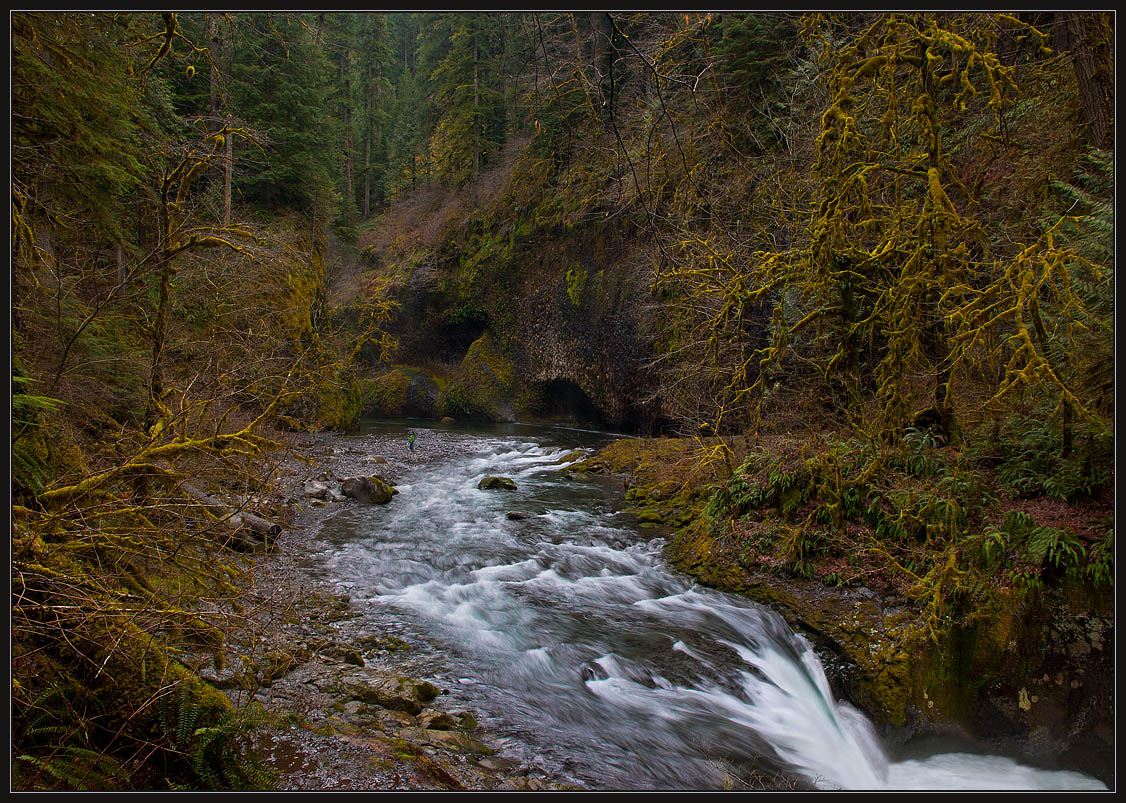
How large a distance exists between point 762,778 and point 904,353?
5596 millimetres

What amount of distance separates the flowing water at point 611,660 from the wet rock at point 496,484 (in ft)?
10.4

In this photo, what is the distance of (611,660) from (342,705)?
9.47 feet

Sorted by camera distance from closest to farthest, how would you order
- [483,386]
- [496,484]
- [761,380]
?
[761,380]
[496,484]
[483,386]

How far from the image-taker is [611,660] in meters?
6.13

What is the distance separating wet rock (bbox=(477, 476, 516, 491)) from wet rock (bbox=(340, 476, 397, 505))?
2.30m

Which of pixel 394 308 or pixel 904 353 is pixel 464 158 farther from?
pixel 904 353

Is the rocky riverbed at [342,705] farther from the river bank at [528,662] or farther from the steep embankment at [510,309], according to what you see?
the steep embankment at [510,309]

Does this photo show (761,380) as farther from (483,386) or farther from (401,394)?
(401,394)

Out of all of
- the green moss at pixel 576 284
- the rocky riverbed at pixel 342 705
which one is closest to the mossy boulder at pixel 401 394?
the green moss at pixel 576 284

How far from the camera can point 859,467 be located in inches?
297

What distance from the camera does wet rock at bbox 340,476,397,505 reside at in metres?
12.2

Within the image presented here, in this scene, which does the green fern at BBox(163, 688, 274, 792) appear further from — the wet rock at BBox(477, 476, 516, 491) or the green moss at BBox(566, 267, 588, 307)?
the green moss at BBox(566, 267, 588, 307)

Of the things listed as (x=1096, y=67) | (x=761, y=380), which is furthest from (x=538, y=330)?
(x=1096, y=67)

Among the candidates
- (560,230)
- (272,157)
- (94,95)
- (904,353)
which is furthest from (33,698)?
(560,230)
